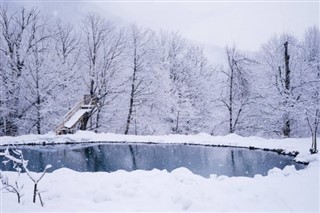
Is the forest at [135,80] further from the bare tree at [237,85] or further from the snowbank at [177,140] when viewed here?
the snowbank at [177,140]

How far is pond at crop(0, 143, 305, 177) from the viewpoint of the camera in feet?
46.1

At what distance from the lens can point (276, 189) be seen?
7828 mm

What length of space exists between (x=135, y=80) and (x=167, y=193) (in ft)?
74.3

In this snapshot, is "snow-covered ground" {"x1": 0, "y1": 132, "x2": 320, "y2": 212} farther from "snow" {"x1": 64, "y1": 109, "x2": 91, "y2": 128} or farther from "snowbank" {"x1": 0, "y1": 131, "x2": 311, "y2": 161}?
"snow" {"x1": 64, "y1": 109, "x2": 91, "y2": 128}

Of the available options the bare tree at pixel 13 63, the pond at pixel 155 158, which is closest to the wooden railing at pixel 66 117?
the pond at pixel 155 158

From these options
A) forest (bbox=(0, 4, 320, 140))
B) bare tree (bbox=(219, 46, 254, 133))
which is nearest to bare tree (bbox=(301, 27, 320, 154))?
forest (bbox=(0, 4, 320, 140))

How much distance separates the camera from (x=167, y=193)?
7.55 metres

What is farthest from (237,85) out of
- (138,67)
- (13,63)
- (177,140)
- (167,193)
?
(167,193)

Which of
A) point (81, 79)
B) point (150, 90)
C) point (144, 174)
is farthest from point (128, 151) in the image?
point (81, 79)

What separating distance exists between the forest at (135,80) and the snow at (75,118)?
1.60 metres

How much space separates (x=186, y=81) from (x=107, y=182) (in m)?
23.5

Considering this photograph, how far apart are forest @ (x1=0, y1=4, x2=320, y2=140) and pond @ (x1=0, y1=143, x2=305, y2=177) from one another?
272 inches

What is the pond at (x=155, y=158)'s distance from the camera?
1405 cm

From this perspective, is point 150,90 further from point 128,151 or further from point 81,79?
point 128,151
